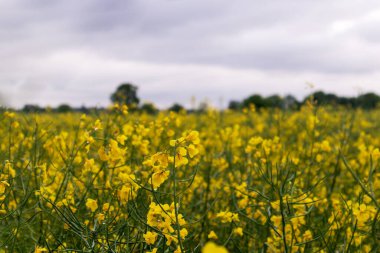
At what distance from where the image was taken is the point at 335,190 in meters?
4.58

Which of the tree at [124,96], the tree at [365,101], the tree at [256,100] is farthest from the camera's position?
the tree at [256,100]

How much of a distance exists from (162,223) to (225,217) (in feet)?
2.40

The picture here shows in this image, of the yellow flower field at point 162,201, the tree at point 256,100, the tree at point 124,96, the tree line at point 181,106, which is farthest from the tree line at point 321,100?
the tree at point 256,100

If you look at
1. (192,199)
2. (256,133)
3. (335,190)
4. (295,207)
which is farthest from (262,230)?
(256,133)

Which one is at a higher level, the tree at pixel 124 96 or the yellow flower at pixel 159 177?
the tree at pixel 124 96

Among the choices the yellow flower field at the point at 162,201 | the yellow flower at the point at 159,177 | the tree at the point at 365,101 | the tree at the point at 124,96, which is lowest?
the yellow flower field at the point at 162,201

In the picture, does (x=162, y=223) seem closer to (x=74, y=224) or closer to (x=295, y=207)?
(x=74, y=224)

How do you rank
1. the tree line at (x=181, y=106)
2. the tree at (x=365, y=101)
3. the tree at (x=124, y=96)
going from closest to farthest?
1. the tree line at (x=181, y=106)
2. the tree at (x=124, y=96)
3. the tree at (x=365, y=101)

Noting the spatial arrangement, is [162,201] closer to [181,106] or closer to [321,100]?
[321,100]

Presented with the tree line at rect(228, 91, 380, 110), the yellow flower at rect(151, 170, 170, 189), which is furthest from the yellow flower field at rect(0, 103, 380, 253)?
the tree line at rect(228, 91, 380, 110)

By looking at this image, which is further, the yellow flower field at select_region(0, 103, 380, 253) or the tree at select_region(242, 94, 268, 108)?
the tree at select_region(242, 94, 268, 108)

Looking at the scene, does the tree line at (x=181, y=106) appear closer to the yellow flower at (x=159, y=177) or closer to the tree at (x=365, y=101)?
the tree at (x=365, y=101)

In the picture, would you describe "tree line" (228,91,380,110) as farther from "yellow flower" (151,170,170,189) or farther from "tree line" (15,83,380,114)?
"yellow flower" (151,170,170,189)

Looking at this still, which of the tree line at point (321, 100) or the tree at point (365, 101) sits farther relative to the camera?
the tree at point (365, 101)
